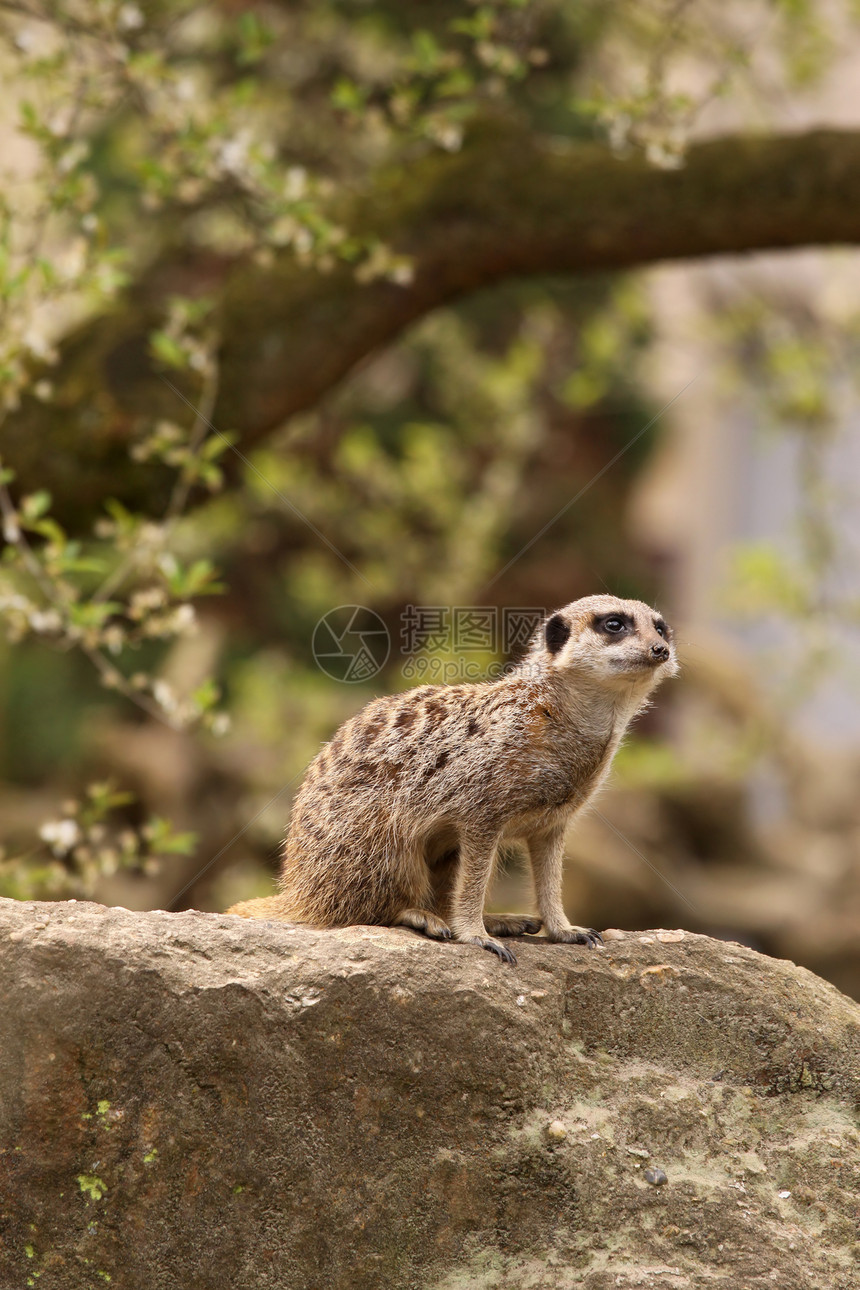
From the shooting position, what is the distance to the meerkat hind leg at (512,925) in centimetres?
335

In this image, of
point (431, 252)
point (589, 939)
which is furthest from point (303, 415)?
point (589, 939)

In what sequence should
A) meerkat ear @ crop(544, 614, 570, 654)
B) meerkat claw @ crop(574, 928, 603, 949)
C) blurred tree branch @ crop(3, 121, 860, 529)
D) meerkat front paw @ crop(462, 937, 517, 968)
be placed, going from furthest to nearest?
blurred tree branch @ crop(3, 121, 860, 529)
meerkat ear @ crop(544, 614, 570, 654)
meerkat claw @ crop(574, 928, 603, 949)
meerkat front paw @ crop(462, 937, 517, 968)

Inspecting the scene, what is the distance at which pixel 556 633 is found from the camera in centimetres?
331

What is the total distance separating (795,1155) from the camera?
2.76 metres

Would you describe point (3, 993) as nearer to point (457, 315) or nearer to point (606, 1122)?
point (606, 1122)

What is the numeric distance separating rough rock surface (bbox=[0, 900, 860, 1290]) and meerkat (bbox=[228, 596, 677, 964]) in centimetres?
39

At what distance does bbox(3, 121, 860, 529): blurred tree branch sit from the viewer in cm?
491

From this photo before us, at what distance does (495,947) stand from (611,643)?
2.56ft

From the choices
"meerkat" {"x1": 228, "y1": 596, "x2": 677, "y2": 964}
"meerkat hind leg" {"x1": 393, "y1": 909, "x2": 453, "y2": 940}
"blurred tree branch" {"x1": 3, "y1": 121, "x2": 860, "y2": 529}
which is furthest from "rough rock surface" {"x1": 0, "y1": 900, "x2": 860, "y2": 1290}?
"blurred tree branch" {"x1": 3, "y1": 121, "x2": 860, "y2": 529}

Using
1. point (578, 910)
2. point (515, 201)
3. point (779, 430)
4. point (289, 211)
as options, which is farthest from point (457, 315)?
point (289, 211)

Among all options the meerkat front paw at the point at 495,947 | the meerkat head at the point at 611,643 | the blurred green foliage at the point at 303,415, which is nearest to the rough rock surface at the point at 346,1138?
the meerkat front paw at the point at 495,947

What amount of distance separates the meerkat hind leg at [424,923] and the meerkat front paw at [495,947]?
10 cm

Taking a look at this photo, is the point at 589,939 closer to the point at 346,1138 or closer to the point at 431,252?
the point at 346,1138

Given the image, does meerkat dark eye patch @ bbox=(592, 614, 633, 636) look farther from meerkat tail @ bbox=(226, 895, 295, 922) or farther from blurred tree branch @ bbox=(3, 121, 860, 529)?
blurred tree branch @ bbox=(3, 121, 860, 529)
